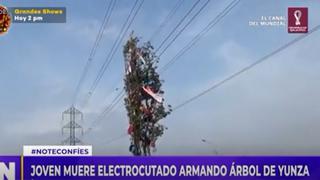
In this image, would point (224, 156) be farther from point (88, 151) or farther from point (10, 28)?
point (10, 28)

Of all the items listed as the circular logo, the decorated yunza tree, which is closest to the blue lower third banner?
the decorated yunza tree

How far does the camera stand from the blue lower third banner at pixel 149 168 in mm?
4020

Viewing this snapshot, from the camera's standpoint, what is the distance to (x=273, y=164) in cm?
404

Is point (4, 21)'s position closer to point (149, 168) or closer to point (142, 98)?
point (142, 98)

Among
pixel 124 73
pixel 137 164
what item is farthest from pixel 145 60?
pixel 137 164

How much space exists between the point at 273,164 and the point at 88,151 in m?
0.72

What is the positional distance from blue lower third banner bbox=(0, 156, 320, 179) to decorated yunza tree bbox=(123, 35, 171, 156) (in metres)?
0.07

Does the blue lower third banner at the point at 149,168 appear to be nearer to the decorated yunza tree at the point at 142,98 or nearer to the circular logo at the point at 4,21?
the decorated yunza tree at the point at 142,98

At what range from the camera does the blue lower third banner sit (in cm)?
402

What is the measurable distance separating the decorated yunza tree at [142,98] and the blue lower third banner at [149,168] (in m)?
0.07

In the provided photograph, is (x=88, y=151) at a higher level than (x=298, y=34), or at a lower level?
lower

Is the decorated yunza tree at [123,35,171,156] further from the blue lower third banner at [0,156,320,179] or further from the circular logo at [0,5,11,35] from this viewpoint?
the circular logo at [0,5,11,35]

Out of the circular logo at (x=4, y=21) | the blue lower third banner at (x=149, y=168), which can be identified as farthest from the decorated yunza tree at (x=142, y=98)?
the circular logo at (x=4, y=21)

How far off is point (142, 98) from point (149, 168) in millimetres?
291
